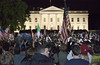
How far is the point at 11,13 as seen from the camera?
42781 millimetres

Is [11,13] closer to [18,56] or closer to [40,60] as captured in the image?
[18,56]

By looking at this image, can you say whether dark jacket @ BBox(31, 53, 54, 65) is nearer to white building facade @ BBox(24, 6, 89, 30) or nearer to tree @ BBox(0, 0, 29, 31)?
tree @ BBox(0, 0, 29, 31)

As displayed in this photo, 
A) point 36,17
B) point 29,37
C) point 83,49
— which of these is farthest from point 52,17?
point 83,49

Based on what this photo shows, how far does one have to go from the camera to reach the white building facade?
3132 inches

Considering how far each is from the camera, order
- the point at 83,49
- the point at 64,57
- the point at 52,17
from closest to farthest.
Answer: the point at 64,57 → the point at 83,49 → the point at 52,17

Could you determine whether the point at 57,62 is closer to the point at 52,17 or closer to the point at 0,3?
the point at 0,3

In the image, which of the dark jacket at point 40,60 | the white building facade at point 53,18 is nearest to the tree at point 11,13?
the white building facade at point 53,18

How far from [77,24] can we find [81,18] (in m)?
2.71

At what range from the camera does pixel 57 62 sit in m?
7.04

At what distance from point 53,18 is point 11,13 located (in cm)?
4004

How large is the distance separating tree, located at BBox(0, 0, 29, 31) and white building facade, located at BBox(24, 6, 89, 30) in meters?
34.7

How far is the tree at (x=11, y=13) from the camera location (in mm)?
42125

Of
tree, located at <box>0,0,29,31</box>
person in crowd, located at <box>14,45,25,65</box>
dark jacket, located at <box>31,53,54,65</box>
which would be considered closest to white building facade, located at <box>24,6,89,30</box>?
tree, located at <box>0,0,29,31</box>

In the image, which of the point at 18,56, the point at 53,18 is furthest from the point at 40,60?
the point at 53,18
